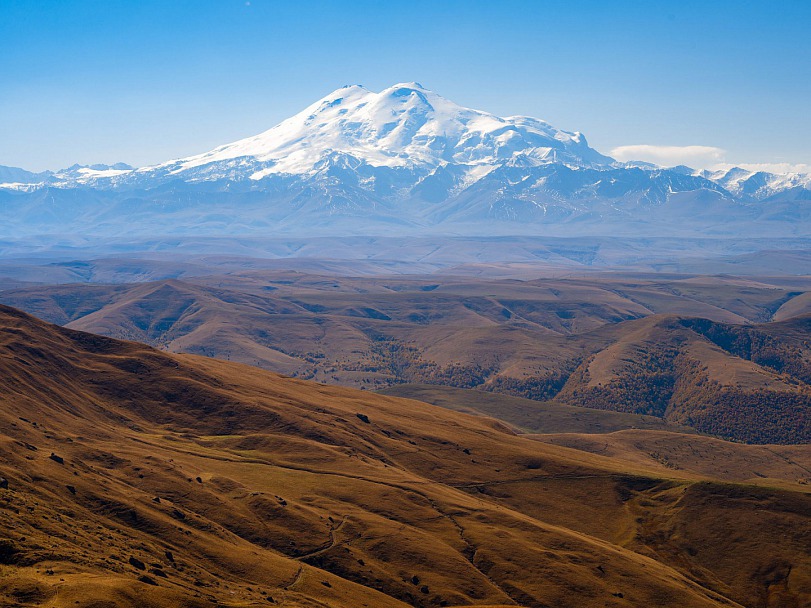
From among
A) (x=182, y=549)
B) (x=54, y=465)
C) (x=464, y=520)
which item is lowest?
(x=464, y=520)

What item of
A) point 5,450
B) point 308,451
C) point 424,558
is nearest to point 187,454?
point 308,451

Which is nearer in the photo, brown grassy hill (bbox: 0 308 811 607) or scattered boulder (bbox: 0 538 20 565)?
scattered boulder (bbox: 0 538 20 565)

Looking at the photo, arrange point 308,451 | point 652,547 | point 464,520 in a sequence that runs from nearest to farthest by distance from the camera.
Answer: point 464,520 → point 652,547 → point 308,451

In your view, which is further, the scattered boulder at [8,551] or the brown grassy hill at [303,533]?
the brown grassy hill at [303,533]

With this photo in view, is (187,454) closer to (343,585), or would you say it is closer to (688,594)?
(343,585)

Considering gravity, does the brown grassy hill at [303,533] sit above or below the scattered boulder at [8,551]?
below

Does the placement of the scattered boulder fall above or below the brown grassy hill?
above

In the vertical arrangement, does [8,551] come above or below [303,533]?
above

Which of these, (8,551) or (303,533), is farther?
(303,533)
